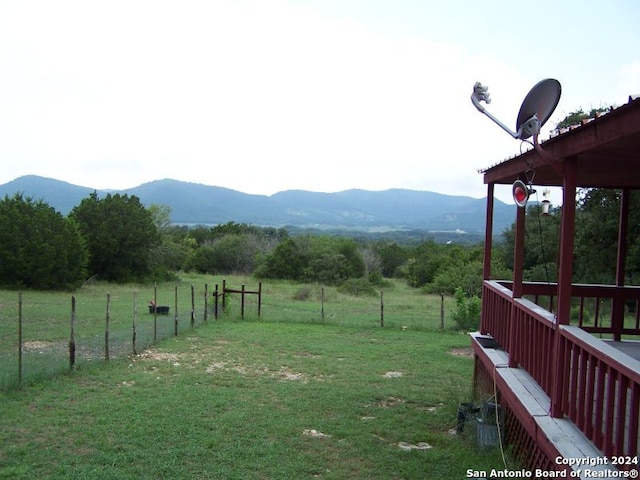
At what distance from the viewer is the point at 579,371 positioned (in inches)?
151

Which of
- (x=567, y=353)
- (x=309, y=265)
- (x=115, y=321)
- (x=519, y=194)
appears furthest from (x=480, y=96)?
(x=309, y=265)

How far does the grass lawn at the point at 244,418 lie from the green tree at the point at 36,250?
17.3m

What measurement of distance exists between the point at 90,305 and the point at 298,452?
15056mm

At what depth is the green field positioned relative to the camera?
197 inches

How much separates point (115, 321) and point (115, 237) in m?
17.8

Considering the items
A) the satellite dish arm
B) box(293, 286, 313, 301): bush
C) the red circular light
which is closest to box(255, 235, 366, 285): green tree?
box(293, 286, 313, 301): bush

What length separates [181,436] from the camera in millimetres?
5723

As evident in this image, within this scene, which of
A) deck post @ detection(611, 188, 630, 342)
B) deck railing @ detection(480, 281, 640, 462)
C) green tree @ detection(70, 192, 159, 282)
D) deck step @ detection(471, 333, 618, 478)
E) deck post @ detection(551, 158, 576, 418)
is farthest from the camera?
green tree @ detection(70, 192, 159, 282)

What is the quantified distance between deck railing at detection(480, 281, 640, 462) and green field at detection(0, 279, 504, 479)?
110 centimetres

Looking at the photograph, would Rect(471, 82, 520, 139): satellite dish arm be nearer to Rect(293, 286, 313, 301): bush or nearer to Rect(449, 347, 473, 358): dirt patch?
Rect(449, 347, 473, 358): dirt patch

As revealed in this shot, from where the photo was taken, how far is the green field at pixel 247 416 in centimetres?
501

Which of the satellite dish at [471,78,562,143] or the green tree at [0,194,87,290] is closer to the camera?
the satellite dish at [471,78,562,143]

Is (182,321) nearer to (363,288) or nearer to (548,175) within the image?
(548,175)

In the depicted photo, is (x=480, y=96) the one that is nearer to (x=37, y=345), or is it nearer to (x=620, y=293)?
(x=620, y=293)
